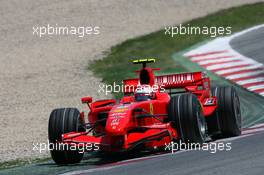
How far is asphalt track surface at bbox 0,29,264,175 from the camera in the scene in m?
10.2

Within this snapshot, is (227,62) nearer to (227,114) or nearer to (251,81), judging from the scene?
(251,81)

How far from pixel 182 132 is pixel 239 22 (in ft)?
59.7

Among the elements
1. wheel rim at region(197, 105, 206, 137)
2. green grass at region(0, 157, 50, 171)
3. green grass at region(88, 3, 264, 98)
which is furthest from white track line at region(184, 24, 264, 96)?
green grass at region(0, 157, 50, 171)

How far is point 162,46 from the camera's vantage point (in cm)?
2830

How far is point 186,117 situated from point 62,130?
228 cm

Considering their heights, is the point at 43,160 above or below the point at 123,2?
below

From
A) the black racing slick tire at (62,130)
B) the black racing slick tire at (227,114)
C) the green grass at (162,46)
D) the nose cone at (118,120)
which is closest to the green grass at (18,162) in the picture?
the black racing slick tire at (62,130)

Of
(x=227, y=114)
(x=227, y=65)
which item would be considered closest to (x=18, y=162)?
(x=227, y=114)

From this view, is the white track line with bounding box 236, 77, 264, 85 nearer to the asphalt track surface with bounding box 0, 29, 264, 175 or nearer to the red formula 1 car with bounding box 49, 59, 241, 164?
the red formula 1 car with bounding box 49, 59, 241, 164

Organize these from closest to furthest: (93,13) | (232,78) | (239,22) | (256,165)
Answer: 1. (256,165)
2. (232,78)
3. (239,22)
4. (93,13)

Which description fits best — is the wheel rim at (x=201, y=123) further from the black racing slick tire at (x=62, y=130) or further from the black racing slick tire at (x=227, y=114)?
the black racing slick tire at (x=62, y=130)

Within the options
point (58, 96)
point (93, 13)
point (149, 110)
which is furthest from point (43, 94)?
point (93, 13)

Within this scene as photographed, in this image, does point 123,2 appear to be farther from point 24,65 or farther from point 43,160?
point 43,160

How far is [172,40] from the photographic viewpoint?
95.2ft
